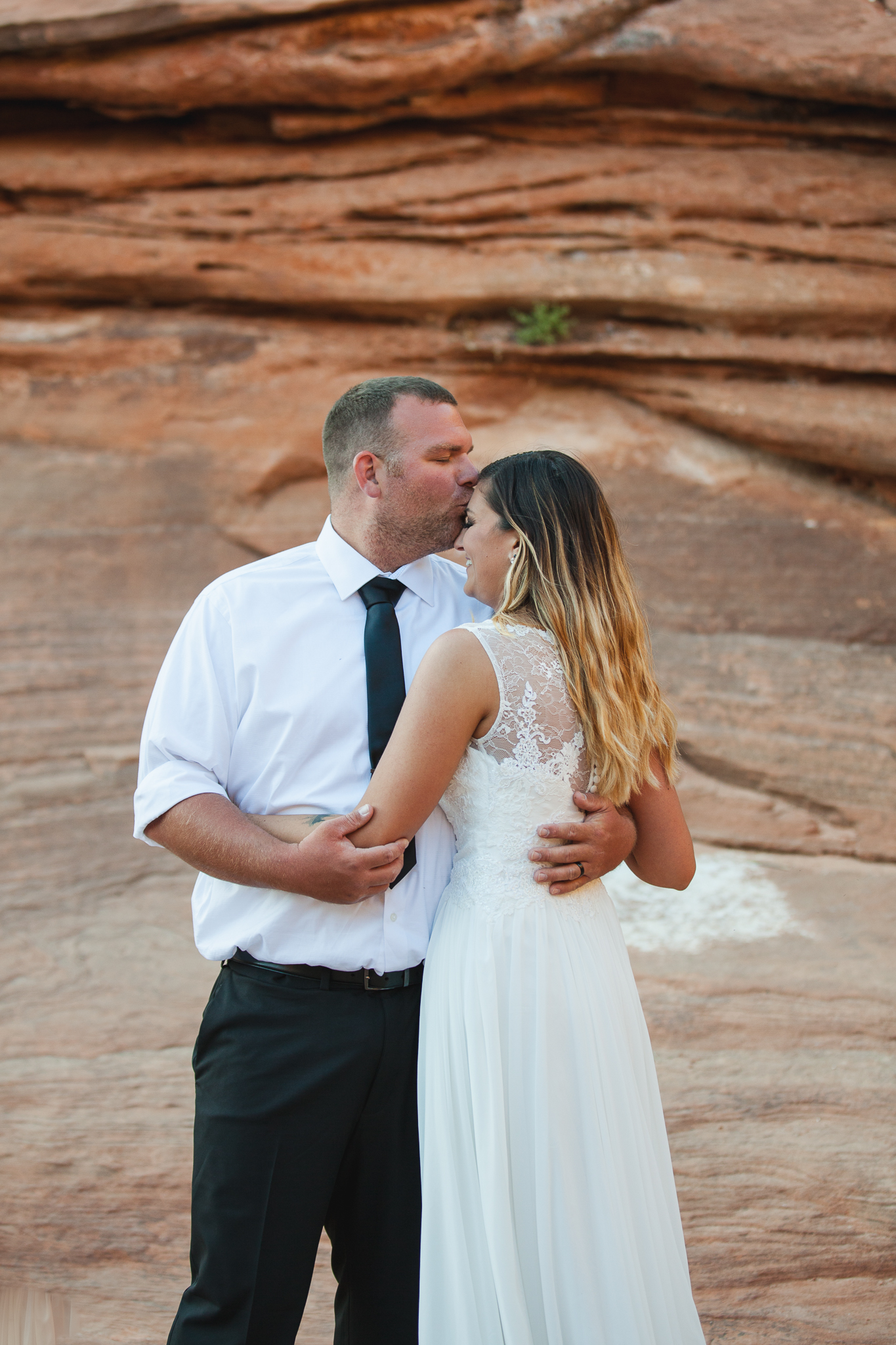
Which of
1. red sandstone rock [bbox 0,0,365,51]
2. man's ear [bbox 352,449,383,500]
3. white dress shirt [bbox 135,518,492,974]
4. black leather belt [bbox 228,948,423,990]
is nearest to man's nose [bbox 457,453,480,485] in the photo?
man's ear [bbox 352,449,383,500]

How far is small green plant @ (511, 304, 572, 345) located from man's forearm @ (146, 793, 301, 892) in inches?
196

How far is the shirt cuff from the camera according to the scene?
2.04 meters

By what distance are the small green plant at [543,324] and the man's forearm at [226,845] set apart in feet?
16.3

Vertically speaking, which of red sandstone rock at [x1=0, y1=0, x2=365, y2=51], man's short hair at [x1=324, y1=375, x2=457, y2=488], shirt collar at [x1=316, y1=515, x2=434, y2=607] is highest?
red sandstone rock at [x1=0, y1=0, x2=365, y2=51]

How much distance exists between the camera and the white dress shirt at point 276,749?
6.78 ft

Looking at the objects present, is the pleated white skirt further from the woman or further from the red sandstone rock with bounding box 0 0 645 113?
the red sandstone rock with bounding box 0 0 645 113

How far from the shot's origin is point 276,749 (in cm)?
214

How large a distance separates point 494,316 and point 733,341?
4.86ft

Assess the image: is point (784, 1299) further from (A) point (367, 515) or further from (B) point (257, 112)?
(B) point (257, 112)

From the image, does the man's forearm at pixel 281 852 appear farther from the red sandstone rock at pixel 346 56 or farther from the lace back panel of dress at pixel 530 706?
the red sandstone rock at pixel 346 56

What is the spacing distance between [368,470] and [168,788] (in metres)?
0.86

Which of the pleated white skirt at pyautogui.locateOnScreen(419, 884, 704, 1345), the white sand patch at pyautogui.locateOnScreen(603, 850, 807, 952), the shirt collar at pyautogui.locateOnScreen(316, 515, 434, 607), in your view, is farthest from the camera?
the white sand patch at pyautogui.locateOnScreen(603, 850, 807, 952)

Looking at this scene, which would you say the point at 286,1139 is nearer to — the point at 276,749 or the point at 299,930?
the point at 299,930

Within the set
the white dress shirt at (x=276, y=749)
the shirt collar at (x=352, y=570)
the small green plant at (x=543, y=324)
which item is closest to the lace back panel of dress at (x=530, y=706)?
the white dress shirt at (x=276, y=749)
